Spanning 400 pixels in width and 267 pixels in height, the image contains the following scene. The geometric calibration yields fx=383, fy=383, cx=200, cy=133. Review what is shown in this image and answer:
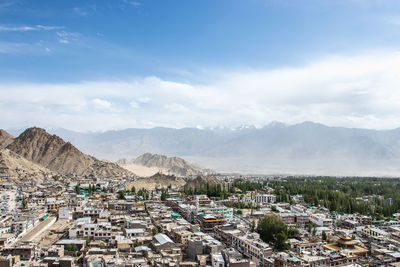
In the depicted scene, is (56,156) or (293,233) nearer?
(293,233)

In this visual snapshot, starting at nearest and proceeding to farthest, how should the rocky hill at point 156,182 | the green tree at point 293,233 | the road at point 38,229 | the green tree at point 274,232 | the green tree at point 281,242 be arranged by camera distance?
the green tree at point 281,242
the green tree at point 274,232
the road at point 38,229
the green tree at point 293,233
the rocky hill at point 156,182

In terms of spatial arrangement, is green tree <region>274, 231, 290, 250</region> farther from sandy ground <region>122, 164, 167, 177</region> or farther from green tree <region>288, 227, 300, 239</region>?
sandy ground <region>122, 164, 167, 177</region>

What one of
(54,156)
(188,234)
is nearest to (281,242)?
(188,234)

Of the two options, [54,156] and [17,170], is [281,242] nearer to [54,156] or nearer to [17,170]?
[17,170]

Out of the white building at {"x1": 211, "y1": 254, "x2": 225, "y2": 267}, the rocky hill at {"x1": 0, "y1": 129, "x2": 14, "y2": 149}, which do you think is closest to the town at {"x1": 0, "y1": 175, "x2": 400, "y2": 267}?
the white building at {"x1": 211, "y1": 254, "x2": 225, "y2": 267}

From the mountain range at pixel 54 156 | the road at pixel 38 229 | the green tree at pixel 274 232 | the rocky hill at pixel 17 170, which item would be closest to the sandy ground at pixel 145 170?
the mountain range at pixel 54 156

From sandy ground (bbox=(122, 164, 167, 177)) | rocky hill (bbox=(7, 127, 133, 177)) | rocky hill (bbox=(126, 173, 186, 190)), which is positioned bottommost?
rocky hill (bbox=(126, 173, 186, 190))

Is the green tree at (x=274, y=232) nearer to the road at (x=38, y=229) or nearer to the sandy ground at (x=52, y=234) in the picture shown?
the sandy ground at (x=52, y=234)
